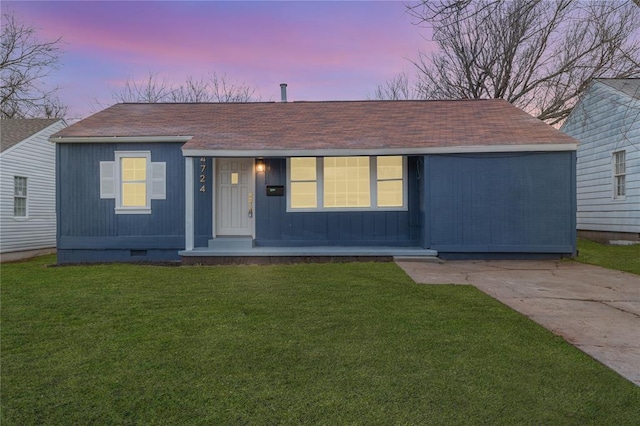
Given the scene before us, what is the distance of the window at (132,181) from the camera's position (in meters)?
9.59

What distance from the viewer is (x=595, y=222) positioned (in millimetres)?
13172

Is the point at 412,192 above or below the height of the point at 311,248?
above

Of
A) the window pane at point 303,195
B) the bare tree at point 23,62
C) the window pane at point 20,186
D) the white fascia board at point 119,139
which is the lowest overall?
the window pane at point 303,195

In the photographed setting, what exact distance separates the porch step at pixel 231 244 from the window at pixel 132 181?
5.85ft

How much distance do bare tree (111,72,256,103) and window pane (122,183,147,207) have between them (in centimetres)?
1880

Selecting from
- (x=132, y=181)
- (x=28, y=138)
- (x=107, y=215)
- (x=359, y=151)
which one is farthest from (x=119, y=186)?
(x=28, y=138)

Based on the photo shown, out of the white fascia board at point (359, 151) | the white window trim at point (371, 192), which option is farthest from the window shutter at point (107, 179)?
the white window trim at point (371, 192)

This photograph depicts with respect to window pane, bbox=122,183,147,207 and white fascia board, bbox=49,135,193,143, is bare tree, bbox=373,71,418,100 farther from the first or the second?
window pane, bbox=122,183,147,207

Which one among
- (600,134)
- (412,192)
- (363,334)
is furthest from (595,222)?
(363,334)

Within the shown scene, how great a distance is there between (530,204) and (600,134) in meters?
6.65

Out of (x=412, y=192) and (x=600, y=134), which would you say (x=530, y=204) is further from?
(x=600, y=134)

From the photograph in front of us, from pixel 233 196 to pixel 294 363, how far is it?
7368mm

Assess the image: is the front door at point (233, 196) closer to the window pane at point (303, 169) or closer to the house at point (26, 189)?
the window pane at point (303, 169)

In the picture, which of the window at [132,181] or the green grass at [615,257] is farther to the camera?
the window at [132,181]
